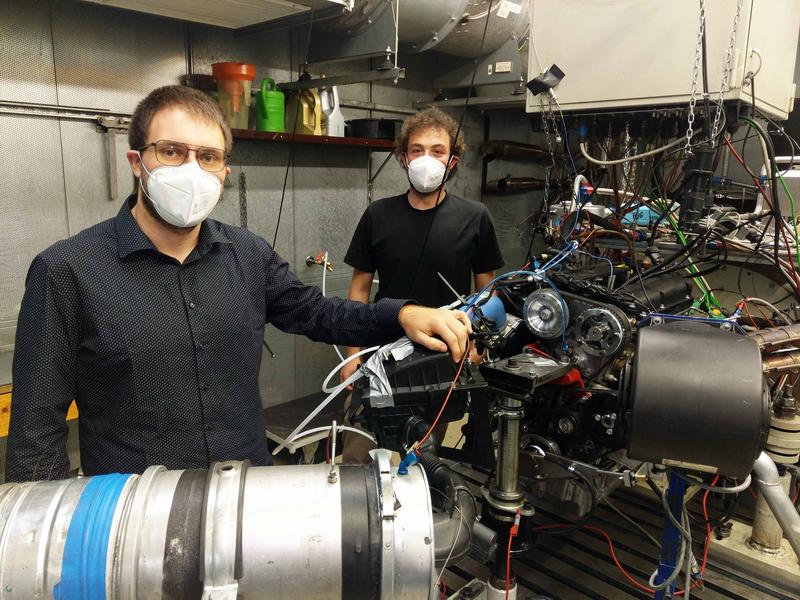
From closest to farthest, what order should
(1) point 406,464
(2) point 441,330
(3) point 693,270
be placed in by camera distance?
1. (1) point 406,464
2. (2) point 441,330
3. (3) point 693,270

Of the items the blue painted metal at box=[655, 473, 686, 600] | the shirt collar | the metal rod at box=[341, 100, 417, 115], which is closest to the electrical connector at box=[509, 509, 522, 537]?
the blue painted metal at box=[655, 473, 686, 600]

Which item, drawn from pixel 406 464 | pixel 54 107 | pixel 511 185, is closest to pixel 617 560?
pixel 406 464

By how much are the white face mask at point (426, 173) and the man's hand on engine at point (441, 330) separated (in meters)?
1.00

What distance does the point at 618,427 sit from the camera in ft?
4.05

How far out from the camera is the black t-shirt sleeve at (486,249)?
2.11 metres

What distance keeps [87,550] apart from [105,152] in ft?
7.16

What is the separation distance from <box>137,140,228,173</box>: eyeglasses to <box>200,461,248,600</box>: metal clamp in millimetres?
765

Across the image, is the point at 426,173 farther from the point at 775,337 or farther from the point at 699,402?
the point at 699,402

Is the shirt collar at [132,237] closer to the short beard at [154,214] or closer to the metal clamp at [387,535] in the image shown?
the short beard at [154,214]

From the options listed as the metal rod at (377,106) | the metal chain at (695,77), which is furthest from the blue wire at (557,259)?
the metal rod at (377,106)

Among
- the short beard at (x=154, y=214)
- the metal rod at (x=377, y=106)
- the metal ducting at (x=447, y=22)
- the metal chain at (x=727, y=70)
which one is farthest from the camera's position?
the metal rod at (x=377, y=106)

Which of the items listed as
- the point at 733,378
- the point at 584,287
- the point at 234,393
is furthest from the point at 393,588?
the point at 584,287

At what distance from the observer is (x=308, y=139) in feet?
8.83

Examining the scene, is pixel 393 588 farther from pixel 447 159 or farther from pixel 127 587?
pixel 447 159
